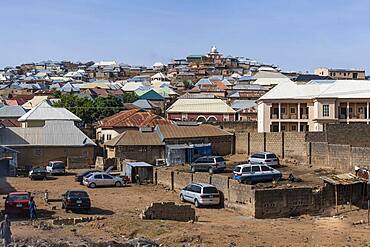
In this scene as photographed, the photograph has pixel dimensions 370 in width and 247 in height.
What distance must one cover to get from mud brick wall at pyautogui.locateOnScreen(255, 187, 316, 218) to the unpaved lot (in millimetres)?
545

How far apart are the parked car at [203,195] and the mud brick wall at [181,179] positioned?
A: 115 inches

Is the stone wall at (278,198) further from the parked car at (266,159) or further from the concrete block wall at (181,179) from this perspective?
the parked car at (266,159)

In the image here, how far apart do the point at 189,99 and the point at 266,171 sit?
43.5 metres

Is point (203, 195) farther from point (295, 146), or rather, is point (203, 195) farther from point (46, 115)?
point (46, 115)

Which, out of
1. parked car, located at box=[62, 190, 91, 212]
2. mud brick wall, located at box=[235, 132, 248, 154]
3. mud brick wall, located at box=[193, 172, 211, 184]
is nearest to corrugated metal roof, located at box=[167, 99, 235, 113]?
mud brick wall, located at box=[235, 132, 248, 154]

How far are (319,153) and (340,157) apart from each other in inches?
100

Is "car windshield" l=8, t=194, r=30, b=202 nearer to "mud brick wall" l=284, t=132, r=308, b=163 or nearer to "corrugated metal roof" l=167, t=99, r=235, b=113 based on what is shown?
"mud brick wall" l=284, t=132, r=308, b=163

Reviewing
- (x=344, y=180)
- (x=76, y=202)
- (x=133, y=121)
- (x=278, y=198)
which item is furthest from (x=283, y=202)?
(x=133, y=121)

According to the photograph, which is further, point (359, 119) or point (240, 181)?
point (359, 119)

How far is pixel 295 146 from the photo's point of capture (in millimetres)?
41062

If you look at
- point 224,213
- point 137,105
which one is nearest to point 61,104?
point 137,105

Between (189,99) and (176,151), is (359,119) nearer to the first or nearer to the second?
(176,151)

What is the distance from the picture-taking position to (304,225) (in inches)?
993

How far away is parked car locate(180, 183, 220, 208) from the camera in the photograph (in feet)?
95.6
